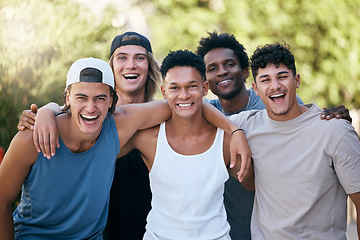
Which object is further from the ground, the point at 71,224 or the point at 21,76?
the point at 21,76

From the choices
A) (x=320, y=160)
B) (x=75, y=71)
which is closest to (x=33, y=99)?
(x=75, y=71)

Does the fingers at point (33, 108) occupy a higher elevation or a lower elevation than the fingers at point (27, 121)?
higher

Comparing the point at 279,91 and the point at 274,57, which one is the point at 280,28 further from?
the point at 279,91

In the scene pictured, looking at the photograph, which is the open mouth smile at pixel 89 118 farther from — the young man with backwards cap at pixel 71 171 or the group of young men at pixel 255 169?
the group of young men at pixel 255 169

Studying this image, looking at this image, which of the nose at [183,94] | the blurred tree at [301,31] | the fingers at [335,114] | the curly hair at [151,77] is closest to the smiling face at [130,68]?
the curly hair at [151,77]

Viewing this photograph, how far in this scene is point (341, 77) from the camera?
322 inches

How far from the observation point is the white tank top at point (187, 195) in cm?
314

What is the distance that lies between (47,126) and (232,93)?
6.97 feet

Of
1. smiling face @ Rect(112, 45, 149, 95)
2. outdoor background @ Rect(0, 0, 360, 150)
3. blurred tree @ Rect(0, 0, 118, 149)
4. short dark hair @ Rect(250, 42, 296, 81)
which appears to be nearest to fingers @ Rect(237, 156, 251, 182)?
short dark hair @ Rect(250, 42, 296, 81)

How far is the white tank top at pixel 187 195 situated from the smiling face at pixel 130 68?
1040 millimetres

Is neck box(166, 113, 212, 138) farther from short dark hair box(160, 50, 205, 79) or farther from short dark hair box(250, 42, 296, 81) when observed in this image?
short dark hair box(250, 42, 296, 81)

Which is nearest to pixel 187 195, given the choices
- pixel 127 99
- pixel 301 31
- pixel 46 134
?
pixel 46 134

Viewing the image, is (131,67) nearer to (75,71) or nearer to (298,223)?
(75,71)

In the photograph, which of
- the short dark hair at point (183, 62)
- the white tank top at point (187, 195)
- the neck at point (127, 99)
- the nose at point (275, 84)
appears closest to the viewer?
the white tank top at point (187, 195)
